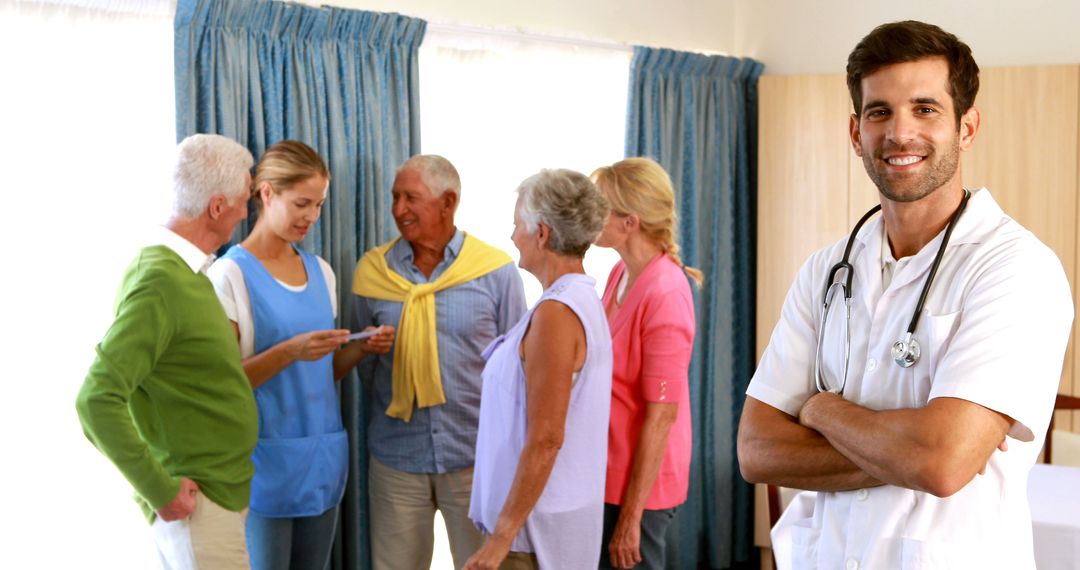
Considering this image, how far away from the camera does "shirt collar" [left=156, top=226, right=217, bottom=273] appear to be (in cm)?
233

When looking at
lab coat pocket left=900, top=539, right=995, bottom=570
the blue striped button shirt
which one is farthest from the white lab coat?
the blue striped button shirt

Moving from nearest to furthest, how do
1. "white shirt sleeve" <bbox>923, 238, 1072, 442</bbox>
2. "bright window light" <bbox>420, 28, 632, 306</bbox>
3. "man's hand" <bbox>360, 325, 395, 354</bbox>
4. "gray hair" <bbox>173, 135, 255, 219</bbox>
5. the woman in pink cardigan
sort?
"white shirt sleeve" <bbox>923, 238, 1072, 442</bbox> < "gray hair" <bbox>173, 135, 255, 219</bbox> < the woman in pink cardigan < "man's hand" <bbox>360, 325, 395, 354</bbox> < "bright window light" <bbox>420, 28, 632, 306</bbox>

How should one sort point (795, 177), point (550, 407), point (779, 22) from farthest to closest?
point (779, 22) < point (795, 177) < point (550, 407)

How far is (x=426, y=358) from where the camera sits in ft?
9.55

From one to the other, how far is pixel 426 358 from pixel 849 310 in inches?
60.3

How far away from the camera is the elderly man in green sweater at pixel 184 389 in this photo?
2133 mm

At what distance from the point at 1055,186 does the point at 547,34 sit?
1932 mm

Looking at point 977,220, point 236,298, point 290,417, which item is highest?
point 977,220

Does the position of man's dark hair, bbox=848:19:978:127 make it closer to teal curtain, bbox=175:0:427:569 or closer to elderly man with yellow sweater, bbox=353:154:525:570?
elderly man with yellow sweater, bbox=353:154:525:570

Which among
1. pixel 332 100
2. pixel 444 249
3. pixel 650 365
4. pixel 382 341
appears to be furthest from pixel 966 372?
pixel 332 100

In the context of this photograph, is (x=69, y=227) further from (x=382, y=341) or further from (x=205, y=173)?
(x=382, y=341)

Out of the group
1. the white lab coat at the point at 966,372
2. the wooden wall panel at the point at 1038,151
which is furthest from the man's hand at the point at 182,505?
the wooden wall panel at the point at 1038,151

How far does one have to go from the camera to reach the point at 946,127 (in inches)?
60.4

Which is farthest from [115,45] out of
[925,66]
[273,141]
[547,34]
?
[925,66]
